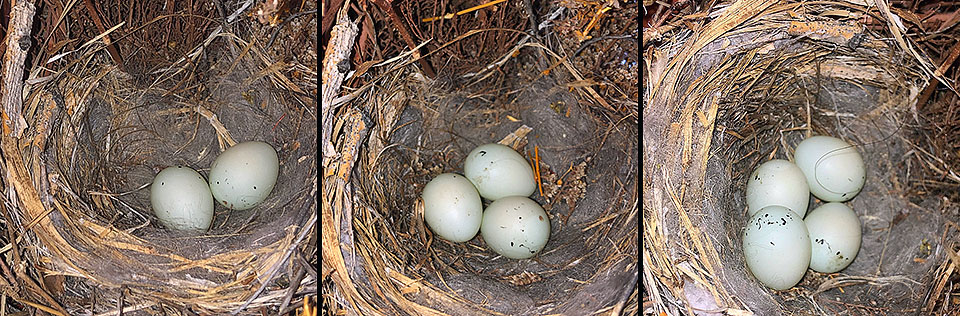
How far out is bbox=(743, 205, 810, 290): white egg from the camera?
104cm

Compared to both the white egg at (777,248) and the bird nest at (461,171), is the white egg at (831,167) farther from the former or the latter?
the bird nest at (461,171)

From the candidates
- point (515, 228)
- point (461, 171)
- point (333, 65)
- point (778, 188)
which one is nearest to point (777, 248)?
point (778, 188)

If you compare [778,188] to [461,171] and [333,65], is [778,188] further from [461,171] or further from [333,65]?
[333,65]

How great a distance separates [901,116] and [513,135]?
2.01ft

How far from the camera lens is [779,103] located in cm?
116

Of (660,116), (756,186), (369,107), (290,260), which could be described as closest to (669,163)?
(660,116)

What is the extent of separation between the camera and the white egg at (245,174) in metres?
1.04

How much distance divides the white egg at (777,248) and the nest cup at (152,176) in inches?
24.4

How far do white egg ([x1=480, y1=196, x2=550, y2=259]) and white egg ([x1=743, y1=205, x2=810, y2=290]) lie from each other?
0.97 feet

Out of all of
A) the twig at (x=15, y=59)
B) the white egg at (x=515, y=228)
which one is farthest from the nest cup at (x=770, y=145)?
the twig at (x=15, y=59)

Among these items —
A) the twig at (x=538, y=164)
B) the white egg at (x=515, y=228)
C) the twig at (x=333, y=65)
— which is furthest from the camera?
the twig at (x=538, y=164)

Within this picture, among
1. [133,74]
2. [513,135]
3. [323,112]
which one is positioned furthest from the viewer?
[513,135]

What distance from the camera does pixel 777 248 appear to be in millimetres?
1038

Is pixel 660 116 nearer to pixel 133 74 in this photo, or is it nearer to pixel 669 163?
pixel 669 163
